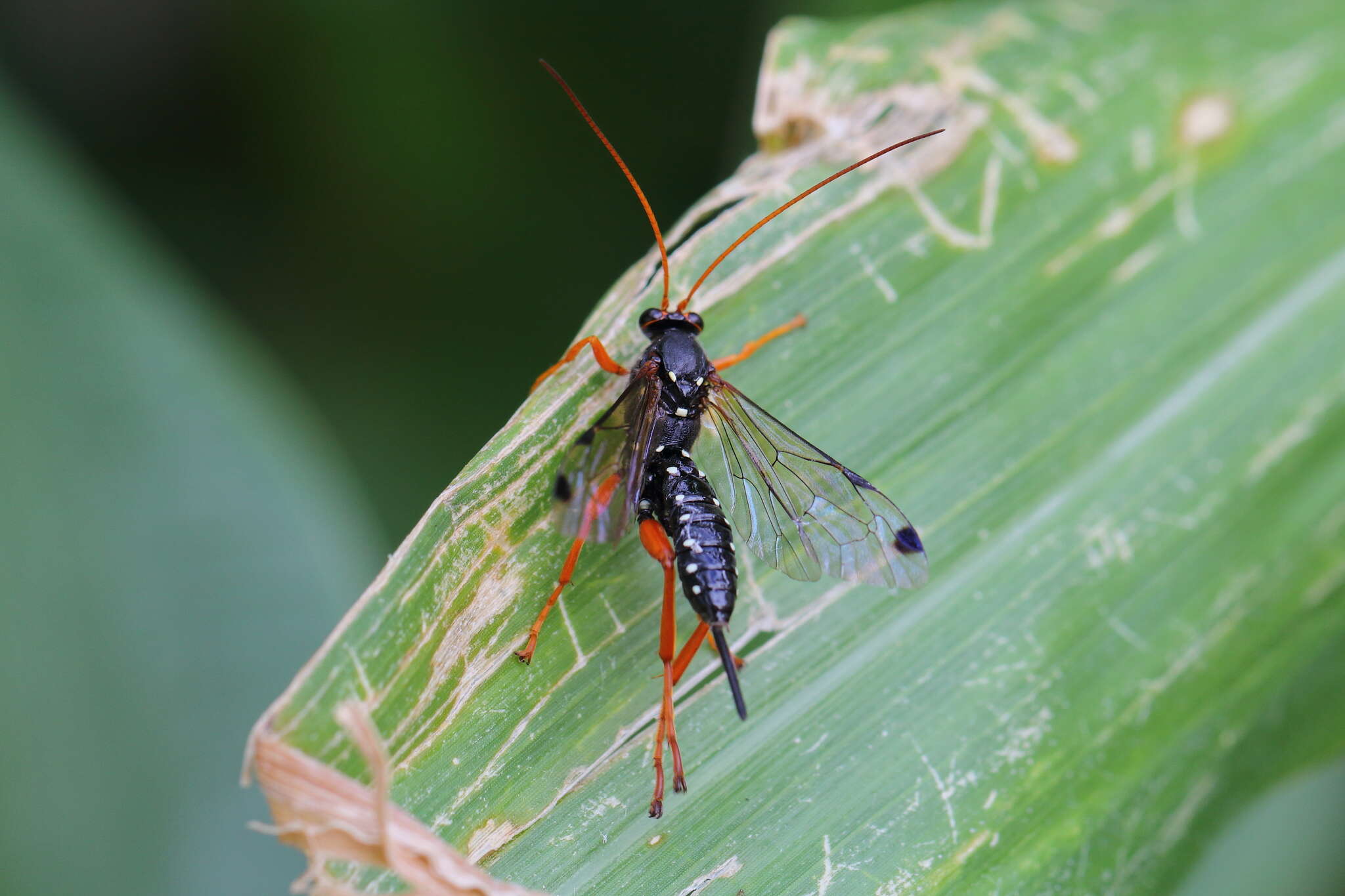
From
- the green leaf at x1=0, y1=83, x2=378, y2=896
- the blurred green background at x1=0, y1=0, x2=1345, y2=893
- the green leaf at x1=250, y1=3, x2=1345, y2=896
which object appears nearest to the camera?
the green leaf at x1=250, y1=3, x2=1345, y2=896

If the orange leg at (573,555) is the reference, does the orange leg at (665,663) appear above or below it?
below

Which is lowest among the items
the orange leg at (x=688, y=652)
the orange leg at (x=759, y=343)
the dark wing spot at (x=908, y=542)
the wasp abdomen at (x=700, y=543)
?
the dark wing spot at (x=908, y=542)

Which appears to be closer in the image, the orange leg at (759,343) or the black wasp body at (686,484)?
the black wasp body at (686,484)

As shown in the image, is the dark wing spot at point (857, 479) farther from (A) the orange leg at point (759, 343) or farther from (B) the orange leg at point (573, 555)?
(B) the orange leg at point (573, 555)

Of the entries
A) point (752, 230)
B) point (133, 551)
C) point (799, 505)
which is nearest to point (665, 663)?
point (799, 505)

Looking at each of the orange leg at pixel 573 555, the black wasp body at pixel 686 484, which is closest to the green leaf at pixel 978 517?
the orange leg at pixel 573 555

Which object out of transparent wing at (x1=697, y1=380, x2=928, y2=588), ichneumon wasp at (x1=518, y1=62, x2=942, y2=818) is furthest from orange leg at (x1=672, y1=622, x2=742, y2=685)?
transparent wing at (x1=697, y1=380, x2=928, y2=588)

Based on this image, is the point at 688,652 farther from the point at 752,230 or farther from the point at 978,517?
the point at 752,230

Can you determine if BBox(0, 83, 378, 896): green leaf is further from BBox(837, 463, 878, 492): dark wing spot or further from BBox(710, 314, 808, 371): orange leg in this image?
BBox(837, 463, 878, 492): dark wing spot

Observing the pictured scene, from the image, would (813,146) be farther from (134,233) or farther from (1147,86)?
(134,233)
